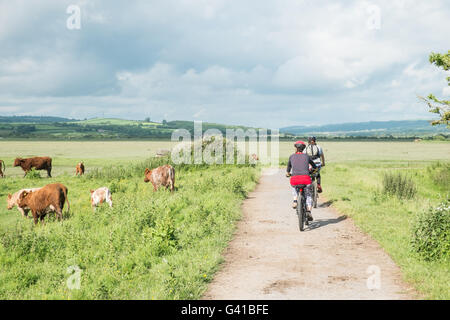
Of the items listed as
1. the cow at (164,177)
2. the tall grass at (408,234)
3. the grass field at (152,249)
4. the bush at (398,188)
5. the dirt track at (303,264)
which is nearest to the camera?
the dirt track at (303,264)

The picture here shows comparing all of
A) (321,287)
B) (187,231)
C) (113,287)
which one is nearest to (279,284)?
(321,287)

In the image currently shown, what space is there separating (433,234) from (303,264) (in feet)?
10.1

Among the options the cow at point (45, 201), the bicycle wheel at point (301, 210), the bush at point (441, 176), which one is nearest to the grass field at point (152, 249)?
the cow at point (45, 201)

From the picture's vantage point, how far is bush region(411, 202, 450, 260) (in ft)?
27.9

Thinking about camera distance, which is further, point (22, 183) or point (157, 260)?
point (22, 183)

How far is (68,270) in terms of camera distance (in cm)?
909

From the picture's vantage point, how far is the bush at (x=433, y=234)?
8.51 m

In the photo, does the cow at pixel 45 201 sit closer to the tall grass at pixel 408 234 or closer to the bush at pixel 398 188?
the tall grass at pixel 408 234

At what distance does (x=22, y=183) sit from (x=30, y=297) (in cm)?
2591

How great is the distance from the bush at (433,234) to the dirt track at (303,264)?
0.78 metres

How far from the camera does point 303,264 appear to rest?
833 cm

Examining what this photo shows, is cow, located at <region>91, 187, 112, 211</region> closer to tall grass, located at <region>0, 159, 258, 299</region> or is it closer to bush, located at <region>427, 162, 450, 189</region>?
tall grass, located at <region>0, 159, 258, 299</region>

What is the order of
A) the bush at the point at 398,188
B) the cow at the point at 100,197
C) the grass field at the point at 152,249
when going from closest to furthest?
the grass field at the point at 152,249
the cow at the point at 100,197
the bush at the point at 398,188
